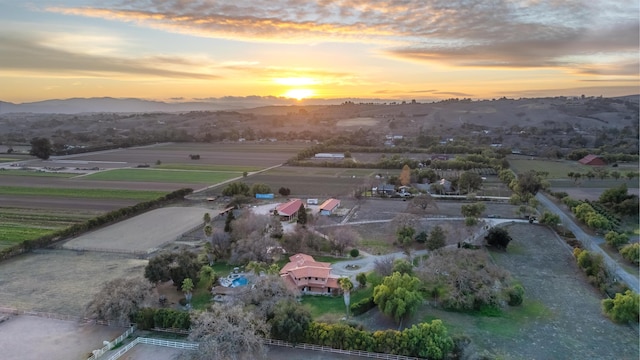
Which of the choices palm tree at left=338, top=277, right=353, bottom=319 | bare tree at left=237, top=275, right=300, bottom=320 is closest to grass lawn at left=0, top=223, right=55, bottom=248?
bare tree at left=237, top=275, right=300, bottom=320

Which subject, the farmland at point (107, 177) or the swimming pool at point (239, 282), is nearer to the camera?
the swimming pool at point (239, 282)

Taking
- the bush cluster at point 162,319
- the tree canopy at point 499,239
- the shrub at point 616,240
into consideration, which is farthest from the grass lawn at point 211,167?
the shrub at point 616,240

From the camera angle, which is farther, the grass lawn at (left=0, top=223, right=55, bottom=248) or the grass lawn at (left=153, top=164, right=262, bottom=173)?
→ the grass lawn at (left=153, top=164, right=262, bottom=173)

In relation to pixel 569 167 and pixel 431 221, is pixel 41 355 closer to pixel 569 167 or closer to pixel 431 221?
pixel 431 221

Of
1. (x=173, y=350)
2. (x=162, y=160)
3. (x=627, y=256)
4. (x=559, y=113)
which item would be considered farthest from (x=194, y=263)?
(x=559, y=113)

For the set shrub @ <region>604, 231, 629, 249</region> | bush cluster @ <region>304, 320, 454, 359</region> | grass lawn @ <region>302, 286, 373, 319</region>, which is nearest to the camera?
bush cluster @ <region>304, 320, 454, 359</region>

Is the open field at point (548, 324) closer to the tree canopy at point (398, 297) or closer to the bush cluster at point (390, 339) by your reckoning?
the tree canopy at point (398, 297)

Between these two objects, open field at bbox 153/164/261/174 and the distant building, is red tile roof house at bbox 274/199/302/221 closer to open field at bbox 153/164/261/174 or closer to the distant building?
open field at bbox 153/164/261/174

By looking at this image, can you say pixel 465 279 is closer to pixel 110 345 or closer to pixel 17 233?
pixel 110 345
